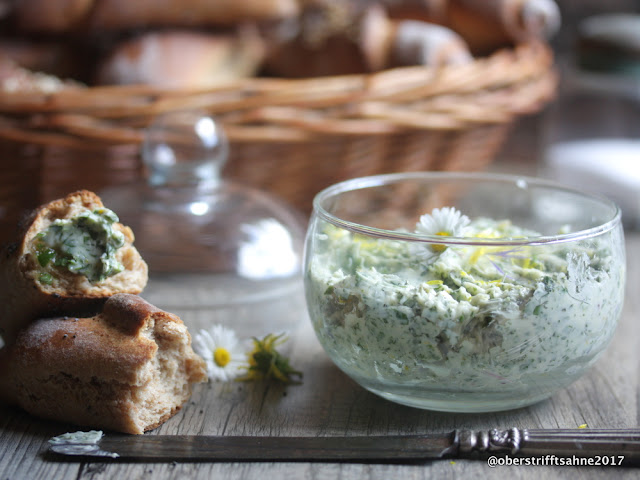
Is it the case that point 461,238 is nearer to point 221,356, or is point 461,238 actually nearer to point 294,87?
point 221,356

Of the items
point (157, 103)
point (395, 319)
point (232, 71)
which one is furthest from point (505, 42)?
point (395, 319)

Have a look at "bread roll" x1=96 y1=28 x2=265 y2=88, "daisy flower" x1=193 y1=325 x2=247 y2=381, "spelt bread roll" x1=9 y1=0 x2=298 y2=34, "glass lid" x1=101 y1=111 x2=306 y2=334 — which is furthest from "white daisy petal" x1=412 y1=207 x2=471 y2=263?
"spelt bread roll" x1=9 y1=0 x2=298 y2=34

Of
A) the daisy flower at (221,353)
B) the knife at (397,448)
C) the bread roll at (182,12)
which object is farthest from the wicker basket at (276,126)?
the knife at (397,448)

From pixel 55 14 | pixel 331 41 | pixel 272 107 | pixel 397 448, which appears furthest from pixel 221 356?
pixel 55 14

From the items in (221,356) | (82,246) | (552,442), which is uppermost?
(82,246)

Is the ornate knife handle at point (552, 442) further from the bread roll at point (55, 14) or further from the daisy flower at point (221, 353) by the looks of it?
the bread roll at point (55, 14)
